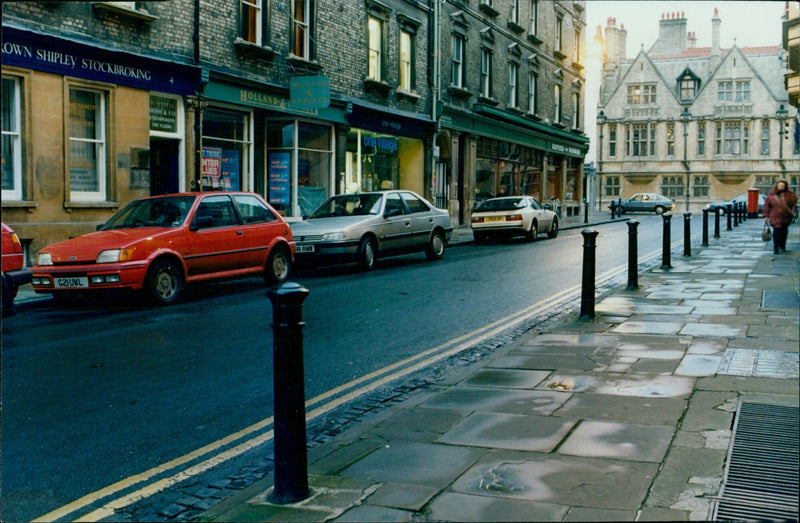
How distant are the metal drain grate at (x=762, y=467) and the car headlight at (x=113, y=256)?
26.3ft

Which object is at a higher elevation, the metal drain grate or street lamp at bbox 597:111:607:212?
street lamp at bbox 597:111:607:212

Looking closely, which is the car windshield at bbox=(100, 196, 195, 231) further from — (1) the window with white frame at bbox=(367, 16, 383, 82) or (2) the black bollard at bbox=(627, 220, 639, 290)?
(1) the window with white frame at bbox=(367, 16, 383, 82)

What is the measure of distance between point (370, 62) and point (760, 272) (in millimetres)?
14356

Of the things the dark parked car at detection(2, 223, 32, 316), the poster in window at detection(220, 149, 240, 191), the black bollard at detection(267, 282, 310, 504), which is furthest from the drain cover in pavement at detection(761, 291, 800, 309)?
the poster in window at detection(220, 149, 240, 191)

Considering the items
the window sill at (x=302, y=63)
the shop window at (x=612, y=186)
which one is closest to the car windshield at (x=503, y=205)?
the window sill at (x=302, y=63)

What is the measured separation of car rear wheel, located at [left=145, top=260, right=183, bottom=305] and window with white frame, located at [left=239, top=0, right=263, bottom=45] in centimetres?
982

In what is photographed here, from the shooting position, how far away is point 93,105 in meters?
16.1

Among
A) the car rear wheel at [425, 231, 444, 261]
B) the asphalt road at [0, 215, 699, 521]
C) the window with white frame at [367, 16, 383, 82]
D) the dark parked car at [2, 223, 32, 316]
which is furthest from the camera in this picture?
the window with white frame at [367, 16, 383, 82]

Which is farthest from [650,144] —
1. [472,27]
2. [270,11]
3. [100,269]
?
[100,269]

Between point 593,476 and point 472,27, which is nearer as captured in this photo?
point 593,476

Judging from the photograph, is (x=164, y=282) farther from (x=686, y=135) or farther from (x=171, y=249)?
(x=686, y=135)

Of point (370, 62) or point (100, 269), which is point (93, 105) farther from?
point (370, 62)

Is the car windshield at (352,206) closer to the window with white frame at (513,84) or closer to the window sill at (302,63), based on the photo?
the window sill at (302,63)

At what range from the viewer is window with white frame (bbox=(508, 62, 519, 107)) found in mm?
36375
